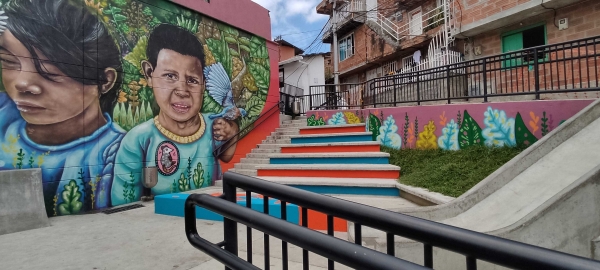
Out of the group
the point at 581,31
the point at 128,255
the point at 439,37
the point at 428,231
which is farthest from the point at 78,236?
the point at 439,37

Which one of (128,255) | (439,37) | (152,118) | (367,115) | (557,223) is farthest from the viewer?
(439,37)

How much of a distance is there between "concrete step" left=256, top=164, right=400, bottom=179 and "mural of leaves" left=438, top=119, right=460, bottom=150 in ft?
3.93

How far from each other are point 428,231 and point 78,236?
14.9 feet

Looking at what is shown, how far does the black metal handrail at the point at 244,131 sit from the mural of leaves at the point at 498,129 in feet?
18.8

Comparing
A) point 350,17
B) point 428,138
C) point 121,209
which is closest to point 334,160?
point 428,138

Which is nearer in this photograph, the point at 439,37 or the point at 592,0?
the point at 592,0

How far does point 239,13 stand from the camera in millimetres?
9016

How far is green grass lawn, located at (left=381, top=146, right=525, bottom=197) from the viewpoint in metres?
4.63

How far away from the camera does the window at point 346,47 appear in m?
21.1

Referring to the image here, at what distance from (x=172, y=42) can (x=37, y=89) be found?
2.81 metres

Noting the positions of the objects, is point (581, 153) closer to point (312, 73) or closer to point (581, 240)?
point (581, 240)

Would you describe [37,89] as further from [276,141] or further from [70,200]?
[276,141]

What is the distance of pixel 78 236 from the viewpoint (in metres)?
4.09

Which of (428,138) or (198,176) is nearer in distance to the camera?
(428,138)
